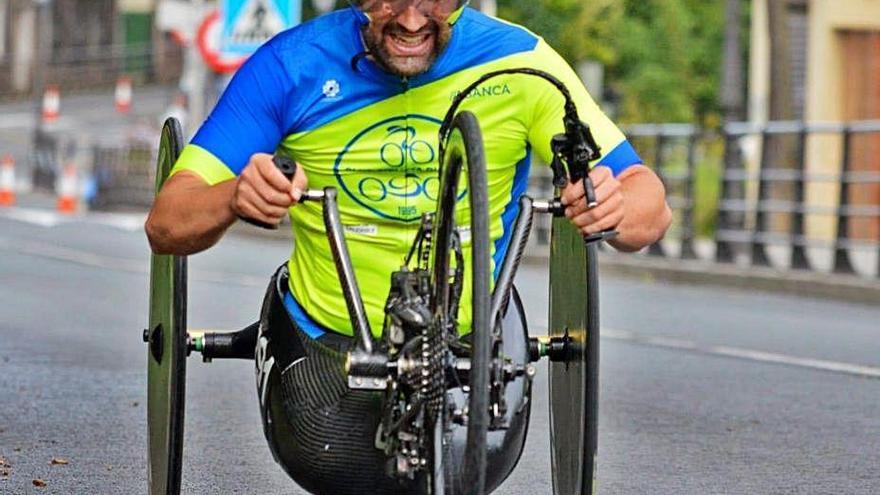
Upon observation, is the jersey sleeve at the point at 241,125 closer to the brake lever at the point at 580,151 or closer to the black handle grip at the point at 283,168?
the black handle grip at the point at 283,168

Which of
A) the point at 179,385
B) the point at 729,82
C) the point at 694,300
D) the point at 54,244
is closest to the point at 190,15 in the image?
the point at 729,82

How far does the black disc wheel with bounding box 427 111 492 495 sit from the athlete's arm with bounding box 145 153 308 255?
0.29 m

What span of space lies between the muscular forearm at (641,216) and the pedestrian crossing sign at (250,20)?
70.3 ft

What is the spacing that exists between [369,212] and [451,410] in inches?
29.8

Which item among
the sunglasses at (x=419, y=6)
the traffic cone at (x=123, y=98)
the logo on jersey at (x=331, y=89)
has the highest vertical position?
the traffic cone at (x=123, y=98)

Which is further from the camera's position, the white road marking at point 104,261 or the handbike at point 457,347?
the white road marking at point 104,261

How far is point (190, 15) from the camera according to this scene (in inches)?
1375

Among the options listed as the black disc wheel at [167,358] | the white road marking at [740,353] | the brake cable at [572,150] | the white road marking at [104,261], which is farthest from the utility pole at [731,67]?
the brake cable at [572,150]

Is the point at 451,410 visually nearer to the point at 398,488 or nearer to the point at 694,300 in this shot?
the point at 398,488

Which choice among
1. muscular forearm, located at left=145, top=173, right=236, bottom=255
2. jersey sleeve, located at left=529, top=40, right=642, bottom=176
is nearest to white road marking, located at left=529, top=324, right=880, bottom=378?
jersey sleeve, located at left=529, top=40, right=642, bottom=176

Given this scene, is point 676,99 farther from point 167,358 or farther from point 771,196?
point 167,358

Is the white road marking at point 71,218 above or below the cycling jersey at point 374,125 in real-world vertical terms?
below

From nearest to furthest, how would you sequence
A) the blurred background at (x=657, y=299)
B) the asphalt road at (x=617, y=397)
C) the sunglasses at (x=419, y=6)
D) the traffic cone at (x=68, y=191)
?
the sunglasses at (x=419, y=6) → the asphalt road at (x=617, y=397) → the blurred background at (x=657, y=299) → the traffic cone at (x=68, y=191)

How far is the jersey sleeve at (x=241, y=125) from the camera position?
5320 millimetres
